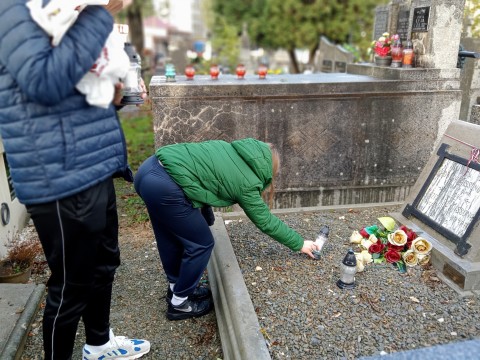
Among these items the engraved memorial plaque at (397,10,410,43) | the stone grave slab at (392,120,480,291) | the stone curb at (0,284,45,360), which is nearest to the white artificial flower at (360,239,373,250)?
the stone grave slab at (392,120,480,291)

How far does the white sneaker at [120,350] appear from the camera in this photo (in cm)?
249

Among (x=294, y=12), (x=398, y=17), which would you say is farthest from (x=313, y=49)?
(x=398, y=17)

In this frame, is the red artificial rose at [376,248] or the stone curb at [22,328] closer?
the stone curb at [22,328]

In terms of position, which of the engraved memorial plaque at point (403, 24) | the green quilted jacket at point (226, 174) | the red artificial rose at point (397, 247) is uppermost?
the engraved memorial plaque at point (403, 24)

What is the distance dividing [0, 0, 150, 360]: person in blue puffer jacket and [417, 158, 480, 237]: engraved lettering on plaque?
2415 millimetres

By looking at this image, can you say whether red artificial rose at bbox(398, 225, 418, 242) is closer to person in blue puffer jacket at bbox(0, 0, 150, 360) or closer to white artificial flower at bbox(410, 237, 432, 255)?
white artificial flower at bbox(410, 237, 432, 255)

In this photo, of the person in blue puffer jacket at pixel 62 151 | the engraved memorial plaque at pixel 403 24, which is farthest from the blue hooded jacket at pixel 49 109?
the engraved memorial plaque at pixel 403 24

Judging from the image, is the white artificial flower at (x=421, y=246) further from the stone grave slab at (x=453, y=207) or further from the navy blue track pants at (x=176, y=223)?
the navy blue track pants at (x=176, y=223)

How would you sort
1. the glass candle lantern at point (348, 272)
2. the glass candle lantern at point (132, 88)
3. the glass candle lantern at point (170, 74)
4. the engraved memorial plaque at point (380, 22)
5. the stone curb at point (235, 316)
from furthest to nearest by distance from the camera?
the engraved memorial plaque at point (380, 22), the glass candle lantern at point (170, 74), the glass candle lantern at point (348, 272), the glass candle lantern at point (132, 88), the stone curb at point (235, 316)

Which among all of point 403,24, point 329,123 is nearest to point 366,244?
point 329,123

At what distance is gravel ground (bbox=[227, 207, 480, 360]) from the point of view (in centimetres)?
247

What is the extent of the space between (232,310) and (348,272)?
82cm

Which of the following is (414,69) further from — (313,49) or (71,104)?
(313,49)

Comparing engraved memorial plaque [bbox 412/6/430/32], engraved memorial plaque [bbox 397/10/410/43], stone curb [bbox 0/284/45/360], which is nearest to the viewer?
stone curb [bbox 0/284/45/360]
